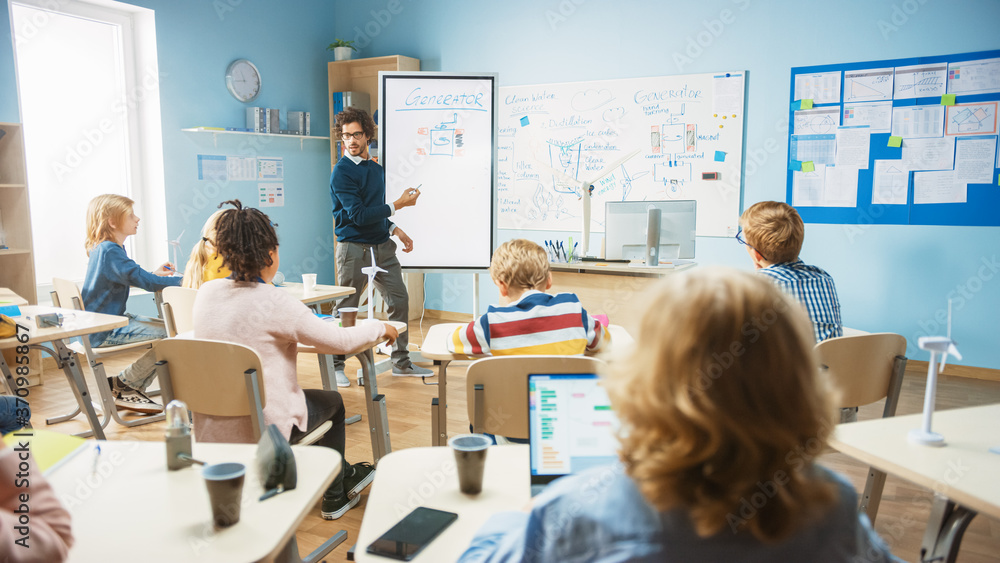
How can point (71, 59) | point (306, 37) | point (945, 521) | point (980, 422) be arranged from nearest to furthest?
1. point (945, 521)
2. point (980, 422)
3. point (71, 59)
4. point (306, 37)

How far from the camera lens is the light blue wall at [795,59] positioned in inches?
166

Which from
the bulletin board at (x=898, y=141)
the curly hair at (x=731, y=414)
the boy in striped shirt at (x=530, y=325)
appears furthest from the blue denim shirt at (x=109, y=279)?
the bulletin board at (x=898, y=141)

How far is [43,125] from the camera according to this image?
4.60 m

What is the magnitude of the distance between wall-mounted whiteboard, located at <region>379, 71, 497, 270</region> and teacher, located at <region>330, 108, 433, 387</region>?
4.0 inches

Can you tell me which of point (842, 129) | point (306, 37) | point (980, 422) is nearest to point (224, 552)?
point (980, 422)

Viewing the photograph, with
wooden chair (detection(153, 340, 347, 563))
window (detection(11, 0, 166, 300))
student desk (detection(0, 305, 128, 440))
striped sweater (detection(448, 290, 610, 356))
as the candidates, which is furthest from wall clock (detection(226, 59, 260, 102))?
striped sweater (detection(448, 290, 610, 356))

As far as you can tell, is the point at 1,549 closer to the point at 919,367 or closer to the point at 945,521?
the point at 945,521

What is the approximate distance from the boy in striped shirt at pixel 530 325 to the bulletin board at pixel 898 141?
→ 311cm

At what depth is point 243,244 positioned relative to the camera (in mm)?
2131

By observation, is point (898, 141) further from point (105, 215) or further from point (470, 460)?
point (105, 215)

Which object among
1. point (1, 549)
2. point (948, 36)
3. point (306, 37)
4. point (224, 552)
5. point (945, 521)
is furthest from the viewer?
point (306, 37)

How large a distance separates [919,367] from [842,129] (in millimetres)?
1670

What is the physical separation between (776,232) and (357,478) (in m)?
1.84

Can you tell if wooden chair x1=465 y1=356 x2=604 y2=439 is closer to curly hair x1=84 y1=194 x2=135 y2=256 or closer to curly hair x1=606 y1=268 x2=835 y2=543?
curly hair x1=606 y1=268 x2=835 y2=543
